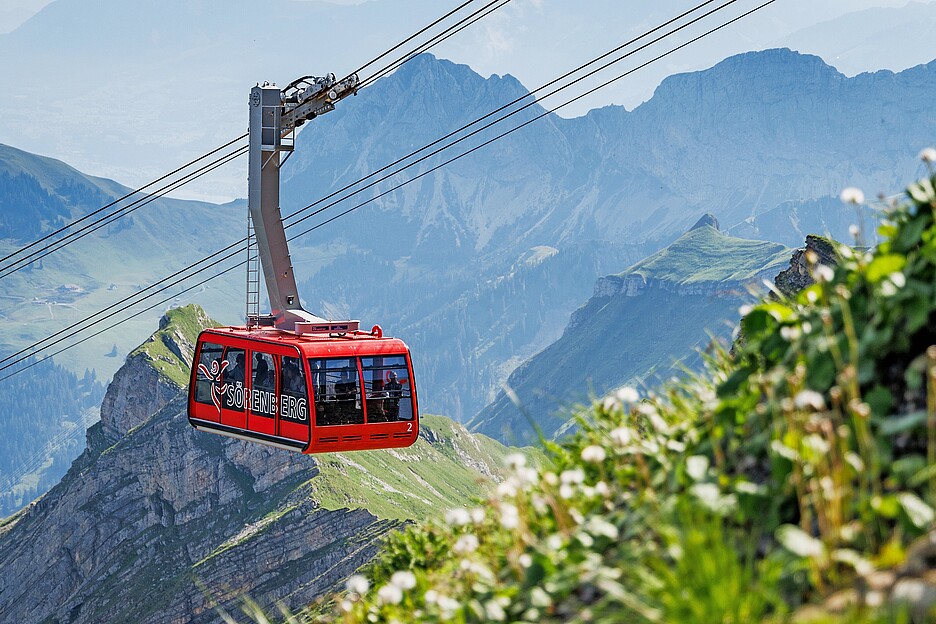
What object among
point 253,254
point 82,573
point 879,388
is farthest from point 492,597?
point 82,573

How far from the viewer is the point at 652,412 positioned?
6.82m

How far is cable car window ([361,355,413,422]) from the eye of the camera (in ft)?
72.4

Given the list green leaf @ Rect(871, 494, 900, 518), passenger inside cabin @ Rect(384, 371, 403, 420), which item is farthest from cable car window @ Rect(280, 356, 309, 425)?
green leaf @ Rect(871, 494, 900, 518)

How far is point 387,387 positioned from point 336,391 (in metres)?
1.07

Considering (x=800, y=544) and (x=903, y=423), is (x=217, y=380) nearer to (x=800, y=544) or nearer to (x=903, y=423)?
(x=903, y=423)

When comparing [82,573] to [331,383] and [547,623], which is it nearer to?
[331,383]

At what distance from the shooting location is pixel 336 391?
21.9 metres

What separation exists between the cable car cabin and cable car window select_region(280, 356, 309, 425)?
2 cm

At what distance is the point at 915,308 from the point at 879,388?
1.63ft

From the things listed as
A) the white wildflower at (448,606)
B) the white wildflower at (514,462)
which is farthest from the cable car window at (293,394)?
the white wildflower at (448,606)

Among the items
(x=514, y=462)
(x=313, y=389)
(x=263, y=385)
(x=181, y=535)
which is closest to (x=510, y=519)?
(x=514, y=462)

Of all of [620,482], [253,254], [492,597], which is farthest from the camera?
[253,254]

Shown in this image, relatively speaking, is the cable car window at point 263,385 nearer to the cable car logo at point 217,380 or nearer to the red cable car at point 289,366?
the red cable car at point 289,366

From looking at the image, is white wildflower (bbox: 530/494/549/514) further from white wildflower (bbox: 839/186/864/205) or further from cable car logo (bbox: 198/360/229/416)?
cable car logo (bbox: 198/360/229/416)
